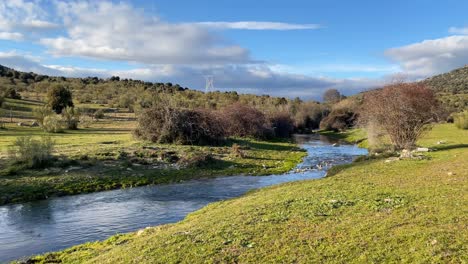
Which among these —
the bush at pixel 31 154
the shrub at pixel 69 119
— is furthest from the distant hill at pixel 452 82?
the bush at pixel 31 154

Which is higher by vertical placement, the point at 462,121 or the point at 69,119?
the point at 462,121

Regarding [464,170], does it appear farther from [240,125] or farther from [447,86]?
[447,86]

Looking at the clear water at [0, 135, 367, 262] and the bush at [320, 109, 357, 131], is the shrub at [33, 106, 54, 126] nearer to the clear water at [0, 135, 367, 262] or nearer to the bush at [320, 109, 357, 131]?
the clear water at [0, 135, 367, 262]

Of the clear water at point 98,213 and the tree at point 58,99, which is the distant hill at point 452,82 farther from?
the clear water at point 98,213

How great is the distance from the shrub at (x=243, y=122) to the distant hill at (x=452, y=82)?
381 feet

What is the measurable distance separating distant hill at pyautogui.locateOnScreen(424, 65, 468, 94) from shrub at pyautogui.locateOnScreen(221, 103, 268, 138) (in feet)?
381

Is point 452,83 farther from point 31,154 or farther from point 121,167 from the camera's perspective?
point 31,154

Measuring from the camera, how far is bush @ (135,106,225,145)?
4688cm

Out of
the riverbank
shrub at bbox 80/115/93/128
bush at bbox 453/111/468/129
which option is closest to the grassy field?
the riverbank

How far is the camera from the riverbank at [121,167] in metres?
26.0

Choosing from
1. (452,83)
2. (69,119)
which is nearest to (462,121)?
(69,119)

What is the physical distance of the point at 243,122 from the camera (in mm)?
67438

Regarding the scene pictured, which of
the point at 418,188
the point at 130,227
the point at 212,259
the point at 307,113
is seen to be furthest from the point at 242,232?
the point at 307,113

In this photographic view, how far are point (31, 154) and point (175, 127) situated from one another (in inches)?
745
